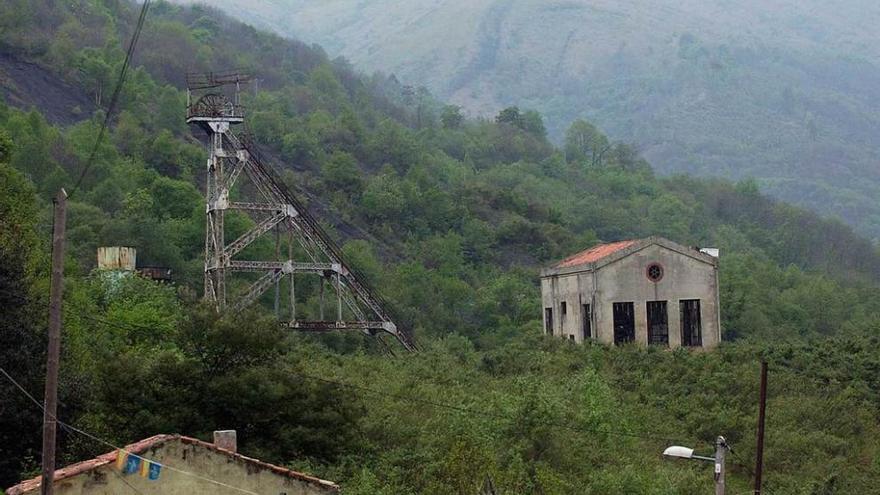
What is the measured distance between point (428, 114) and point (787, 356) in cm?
12968

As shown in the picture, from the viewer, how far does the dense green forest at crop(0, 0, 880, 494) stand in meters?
31.9

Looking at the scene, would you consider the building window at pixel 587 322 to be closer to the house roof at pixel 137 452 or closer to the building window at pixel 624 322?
the building window at pixel 624 322

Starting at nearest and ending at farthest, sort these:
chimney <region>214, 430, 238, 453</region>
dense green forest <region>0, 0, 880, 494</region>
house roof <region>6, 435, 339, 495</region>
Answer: house roof <region>6, 435, 339, 495</region> → chimney <region>214, 430, 238, 453</region> → dense green forest <region>0, 0, 880, 494</region>

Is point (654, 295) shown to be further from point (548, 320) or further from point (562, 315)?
point (548, 320)

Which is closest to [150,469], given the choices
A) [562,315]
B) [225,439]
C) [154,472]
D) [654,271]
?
[154,472]

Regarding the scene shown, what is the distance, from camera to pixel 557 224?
103 meters

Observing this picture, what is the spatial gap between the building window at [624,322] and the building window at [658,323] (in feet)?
2.11

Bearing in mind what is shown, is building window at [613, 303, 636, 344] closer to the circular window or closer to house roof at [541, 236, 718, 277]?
the circular window

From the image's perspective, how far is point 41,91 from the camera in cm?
9338

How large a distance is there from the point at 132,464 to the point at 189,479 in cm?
112

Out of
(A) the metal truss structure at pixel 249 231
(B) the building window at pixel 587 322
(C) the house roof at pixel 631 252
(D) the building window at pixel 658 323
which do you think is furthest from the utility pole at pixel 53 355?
(D) the building window at pixel 658 323

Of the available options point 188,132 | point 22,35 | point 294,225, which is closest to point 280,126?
point 188,132

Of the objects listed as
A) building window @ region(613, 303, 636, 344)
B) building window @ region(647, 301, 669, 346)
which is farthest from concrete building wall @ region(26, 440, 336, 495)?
building window @ region(647, 301, 669, 346)

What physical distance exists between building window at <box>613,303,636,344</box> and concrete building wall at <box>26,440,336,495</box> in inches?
1113
